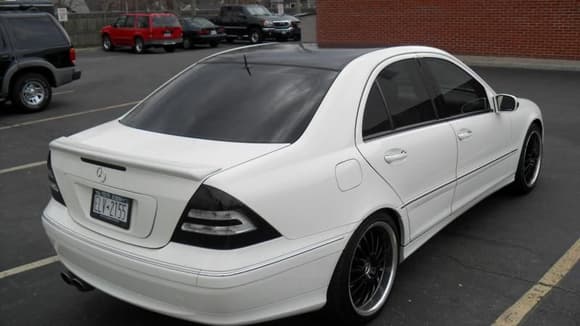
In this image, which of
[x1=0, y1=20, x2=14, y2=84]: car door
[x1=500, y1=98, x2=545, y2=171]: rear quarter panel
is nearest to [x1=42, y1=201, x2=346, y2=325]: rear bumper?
[x1=500, y1=98, x2=545, y2=171]: rear quarter panel

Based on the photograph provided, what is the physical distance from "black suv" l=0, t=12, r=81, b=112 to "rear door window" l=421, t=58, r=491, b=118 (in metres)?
8.91

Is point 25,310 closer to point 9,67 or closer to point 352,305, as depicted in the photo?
point 352,305

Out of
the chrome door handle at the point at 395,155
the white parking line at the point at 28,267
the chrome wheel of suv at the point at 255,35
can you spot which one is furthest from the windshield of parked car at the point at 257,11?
the chrome door handle at the point at 395,155

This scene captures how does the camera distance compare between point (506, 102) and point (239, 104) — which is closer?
point (239, 104)

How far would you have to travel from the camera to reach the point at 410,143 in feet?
12.3

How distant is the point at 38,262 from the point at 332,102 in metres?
2.61

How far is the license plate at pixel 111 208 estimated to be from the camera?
9.86 feet

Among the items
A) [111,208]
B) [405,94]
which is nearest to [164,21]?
[405,94]

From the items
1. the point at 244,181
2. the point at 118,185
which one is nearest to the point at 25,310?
the point at 118,185

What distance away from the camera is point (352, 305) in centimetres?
330

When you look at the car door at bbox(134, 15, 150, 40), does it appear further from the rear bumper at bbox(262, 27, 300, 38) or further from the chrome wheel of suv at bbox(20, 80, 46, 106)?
the chrome wheel of suv at bbox(20, 80, 46, 106)

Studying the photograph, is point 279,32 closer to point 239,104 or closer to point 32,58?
point 32,58

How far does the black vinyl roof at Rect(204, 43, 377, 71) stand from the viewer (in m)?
3.74

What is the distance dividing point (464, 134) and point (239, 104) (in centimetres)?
179
